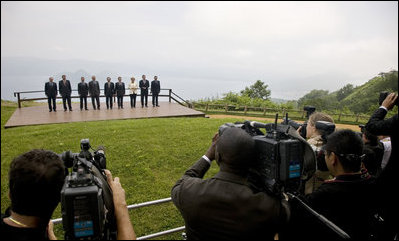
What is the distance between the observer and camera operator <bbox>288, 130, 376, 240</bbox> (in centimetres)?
175

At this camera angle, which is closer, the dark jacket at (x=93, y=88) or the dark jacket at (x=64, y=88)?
the dark jacket at (x=64, y=88)

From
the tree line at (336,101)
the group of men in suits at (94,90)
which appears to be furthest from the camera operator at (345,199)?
the group of men in suits at (94,90)

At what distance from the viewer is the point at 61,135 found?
748 cm

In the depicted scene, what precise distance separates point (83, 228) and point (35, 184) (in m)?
0.33

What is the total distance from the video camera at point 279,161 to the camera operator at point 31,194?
3.24 feet

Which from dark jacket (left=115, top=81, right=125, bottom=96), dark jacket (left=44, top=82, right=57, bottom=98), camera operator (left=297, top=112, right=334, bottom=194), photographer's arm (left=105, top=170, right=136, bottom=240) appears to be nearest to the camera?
photographer's arm (left=105, top=170, right=136, bottom=240)

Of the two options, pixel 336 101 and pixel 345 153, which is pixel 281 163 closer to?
pixel 345 153

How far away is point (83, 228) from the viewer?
1205 millimetres

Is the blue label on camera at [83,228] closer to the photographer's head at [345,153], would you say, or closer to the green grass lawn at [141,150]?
the photographer's head at [345,153]

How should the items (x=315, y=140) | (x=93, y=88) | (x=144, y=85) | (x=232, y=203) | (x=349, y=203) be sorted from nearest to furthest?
(x=232, y=203) < (x=349, y=203) < (x=315, y=140) < (x=93, y=88) < (x=144, y=85)

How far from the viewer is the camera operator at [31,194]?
126 cm

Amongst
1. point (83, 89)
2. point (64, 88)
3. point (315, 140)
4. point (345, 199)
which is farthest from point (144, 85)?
point (345, 199)

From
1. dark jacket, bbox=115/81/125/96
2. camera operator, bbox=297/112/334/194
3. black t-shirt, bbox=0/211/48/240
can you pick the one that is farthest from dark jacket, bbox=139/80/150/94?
black t-shirt, bbox=0/211/48/240

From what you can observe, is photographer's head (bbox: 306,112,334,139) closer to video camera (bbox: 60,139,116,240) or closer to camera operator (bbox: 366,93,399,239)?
camera operator (bbox: 366,93,399,239)
